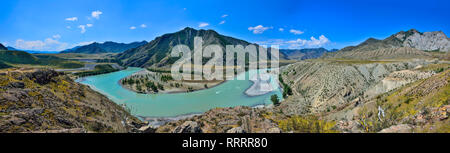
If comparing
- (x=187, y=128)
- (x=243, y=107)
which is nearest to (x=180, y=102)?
(x=243, y=107)

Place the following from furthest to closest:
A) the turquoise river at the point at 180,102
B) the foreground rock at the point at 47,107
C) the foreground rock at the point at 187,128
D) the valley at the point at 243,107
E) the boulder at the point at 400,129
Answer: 1. the turquoise river at the point at 180,102
2. the foreground rock at the point at 187,128
3. the valley at the point at 243,107
4. the foreground rock at the point at 47,107
5. the boulder at the point at 400,129

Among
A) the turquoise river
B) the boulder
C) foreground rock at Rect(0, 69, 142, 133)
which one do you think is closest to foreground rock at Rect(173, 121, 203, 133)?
foreground rock at Rect(0, 69, 142, 133)

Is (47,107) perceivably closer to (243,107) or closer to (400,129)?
(243,107)

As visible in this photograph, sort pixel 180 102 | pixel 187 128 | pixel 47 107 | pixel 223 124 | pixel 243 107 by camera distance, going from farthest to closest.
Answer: pixel 180 102 < pixel 243 107 < pixel 223 124 < pixel 47 107 < pixel 187 128

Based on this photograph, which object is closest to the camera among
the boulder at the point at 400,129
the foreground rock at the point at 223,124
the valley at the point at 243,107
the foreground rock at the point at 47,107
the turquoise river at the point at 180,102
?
the boulder at the point at 400,129

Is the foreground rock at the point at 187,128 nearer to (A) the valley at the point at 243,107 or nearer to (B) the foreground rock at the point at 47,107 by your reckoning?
(A) the valley at the point at 243,107

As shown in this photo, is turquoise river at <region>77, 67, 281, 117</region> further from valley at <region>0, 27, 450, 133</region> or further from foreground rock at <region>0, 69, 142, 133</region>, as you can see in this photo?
foreground rock at <region>0, 69, 142, 133</region>

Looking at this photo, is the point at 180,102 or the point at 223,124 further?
the point at 180,102

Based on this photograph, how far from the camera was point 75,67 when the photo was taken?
173875 millimetres

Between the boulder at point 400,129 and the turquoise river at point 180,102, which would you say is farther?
the turquoise river at point 180,102

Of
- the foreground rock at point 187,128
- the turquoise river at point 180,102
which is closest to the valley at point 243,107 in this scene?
the foreground rock at point 187,128
